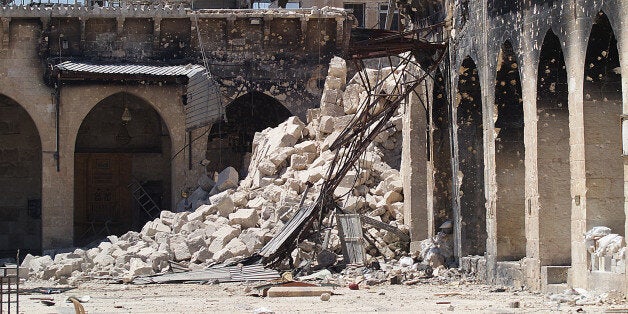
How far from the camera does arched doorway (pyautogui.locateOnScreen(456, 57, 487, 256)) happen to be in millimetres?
22531

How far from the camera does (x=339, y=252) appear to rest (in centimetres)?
2342

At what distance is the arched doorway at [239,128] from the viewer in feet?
106

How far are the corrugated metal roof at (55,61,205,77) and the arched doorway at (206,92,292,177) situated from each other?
2.26m

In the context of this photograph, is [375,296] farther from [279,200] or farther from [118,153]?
[118,153]

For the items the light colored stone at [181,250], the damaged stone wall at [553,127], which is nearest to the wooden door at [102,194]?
the light colored stone at [181,250]

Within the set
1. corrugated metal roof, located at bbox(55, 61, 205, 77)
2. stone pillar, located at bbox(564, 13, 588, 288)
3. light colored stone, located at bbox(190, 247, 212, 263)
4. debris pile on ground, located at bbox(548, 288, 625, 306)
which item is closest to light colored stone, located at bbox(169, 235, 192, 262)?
light colored stone, located at bbox(190, 247, 212, 263)

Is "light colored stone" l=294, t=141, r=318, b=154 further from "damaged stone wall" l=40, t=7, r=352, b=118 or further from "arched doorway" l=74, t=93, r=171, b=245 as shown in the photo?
"arched doorway" l=74, t=93, r=171, b=245

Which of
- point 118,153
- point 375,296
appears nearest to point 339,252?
point 375,296

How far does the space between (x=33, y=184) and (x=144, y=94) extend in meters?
4.42

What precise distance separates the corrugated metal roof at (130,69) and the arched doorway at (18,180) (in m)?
3.55

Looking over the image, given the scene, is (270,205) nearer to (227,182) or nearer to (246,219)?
(246,219)

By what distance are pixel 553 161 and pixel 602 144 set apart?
6.11 ft

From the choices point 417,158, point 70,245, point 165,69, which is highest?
point 165,69

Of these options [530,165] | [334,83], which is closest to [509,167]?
[530,165]
